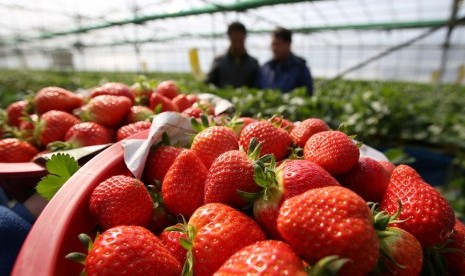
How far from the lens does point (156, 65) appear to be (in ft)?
113

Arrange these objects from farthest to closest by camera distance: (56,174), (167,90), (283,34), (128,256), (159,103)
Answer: (283,34), (167,90), (159,103), (56,174), (128,256)

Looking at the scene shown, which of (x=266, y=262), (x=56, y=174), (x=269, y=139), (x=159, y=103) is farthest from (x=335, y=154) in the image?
(x=159, y=103)

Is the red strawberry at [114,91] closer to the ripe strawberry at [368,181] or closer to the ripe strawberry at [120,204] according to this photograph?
the ripe strawberry at [120,204]

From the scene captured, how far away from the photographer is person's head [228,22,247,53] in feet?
15.3

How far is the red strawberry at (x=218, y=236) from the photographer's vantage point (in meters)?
0.74

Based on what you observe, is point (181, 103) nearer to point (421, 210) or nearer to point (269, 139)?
point (269, 139)

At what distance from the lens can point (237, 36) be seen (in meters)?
4.70

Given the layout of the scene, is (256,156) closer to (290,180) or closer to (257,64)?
(290,180)

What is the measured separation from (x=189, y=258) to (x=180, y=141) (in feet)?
2.24

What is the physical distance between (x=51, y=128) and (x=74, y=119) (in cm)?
13

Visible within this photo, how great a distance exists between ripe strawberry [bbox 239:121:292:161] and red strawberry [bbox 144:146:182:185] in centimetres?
27

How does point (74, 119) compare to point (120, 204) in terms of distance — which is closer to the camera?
point (120, 204)

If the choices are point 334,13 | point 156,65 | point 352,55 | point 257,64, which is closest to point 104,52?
point 156,65

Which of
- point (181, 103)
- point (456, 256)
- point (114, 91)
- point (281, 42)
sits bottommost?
point (456, 256)
